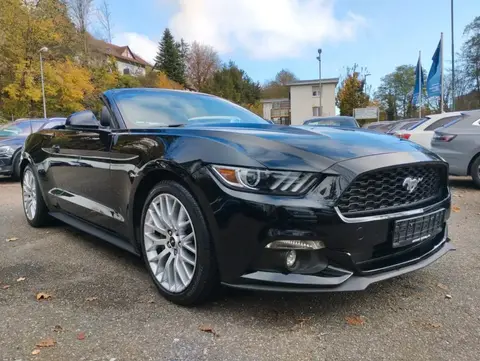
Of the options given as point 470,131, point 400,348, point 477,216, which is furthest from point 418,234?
point 470,131

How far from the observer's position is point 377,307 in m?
2.49

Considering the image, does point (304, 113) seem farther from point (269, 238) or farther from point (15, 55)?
point (269, 238)

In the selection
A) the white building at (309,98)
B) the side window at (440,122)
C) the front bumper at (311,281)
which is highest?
the white building at (309,98)

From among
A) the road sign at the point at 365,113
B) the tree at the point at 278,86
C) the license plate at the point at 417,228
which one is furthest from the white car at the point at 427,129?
the tree at the point at 278,86

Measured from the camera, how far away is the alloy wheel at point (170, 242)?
2.47 metres

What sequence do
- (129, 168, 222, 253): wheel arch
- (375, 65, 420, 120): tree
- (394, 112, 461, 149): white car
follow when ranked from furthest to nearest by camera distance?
(375, 65, 420, 120): tree < (394, 112, 461, 149): white car < (129, 168, 222, 253): wheel arch

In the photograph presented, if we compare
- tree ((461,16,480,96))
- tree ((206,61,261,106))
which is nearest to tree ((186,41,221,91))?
tree ((206,61,261,106))

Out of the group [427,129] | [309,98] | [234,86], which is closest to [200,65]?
[234,86]

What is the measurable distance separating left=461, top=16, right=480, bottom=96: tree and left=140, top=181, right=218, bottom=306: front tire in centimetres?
5548

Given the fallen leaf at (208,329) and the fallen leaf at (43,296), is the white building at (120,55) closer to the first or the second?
the fallen leaf at (43,296)

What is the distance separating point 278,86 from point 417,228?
76.9m

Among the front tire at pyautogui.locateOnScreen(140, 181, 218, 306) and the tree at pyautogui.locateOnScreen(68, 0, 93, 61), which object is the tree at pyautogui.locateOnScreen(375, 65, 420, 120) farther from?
the front tire at pyautogui.locateOnScreen(140, 181, 218, 306)

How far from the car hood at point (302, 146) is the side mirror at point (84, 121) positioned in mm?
1074

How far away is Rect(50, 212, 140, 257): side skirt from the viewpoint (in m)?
3.03
